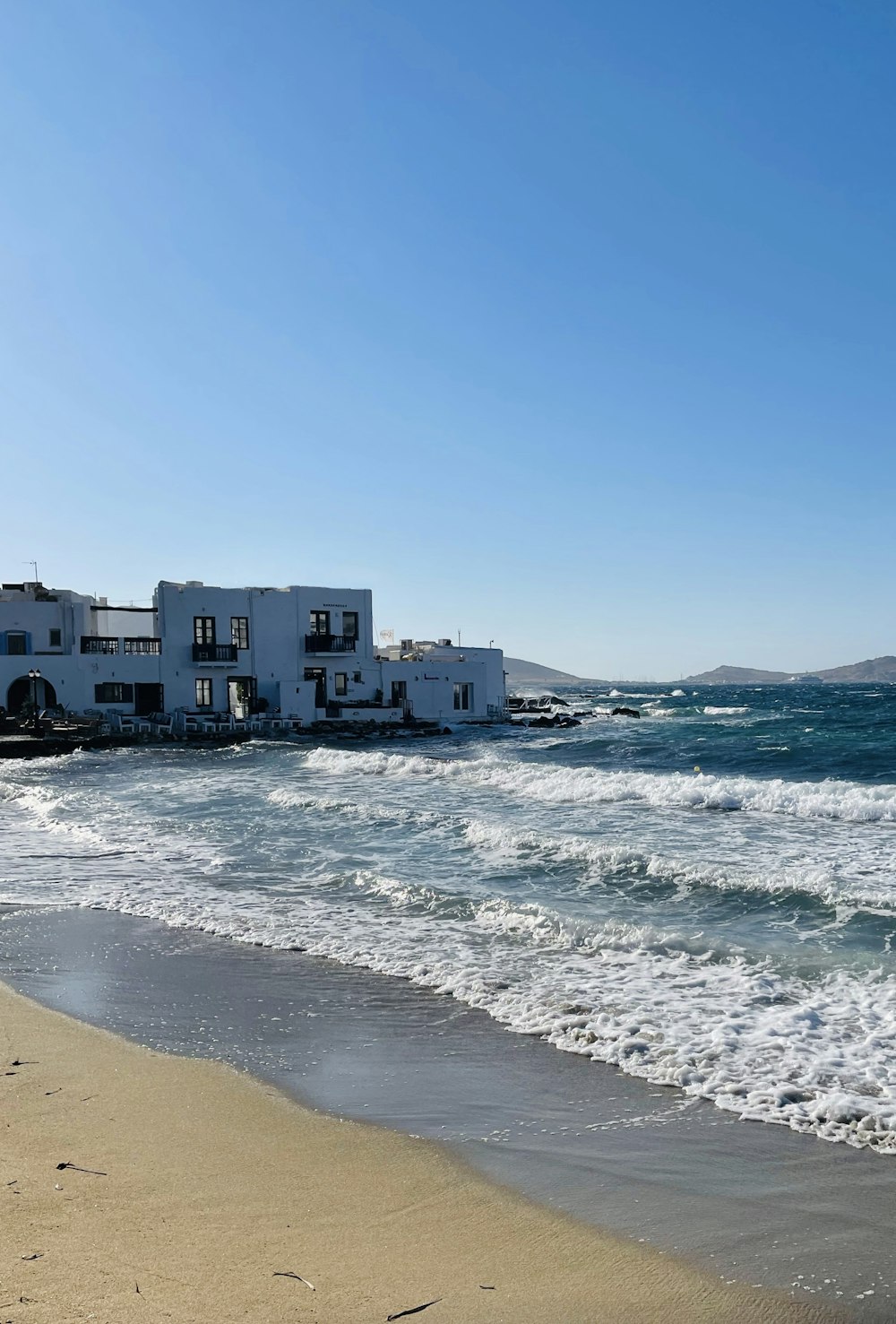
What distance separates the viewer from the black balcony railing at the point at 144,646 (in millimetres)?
44597

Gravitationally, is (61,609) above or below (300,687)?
above

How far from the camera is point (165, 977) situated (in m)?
7.90

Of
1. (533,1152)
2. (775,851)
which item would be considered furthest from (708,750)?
(533,1152)

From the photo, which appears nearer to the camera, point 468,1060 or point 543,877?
point 468,1060

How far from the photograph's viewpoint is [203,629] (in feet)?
145

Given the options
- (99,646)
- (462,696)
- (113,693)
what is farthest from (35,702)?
(462,696)

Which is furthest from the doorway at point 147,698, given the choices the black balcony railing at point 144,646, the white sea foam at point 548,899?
the white sea foam at point 548,899

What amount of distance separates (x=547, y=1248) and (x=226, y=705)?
139 ft

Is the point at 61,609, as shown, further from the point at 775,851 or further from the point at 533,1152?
the point at 533,1152

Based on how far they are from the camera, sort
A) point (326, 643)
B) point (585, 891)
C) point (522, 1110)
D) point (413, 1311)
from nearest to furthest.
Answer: point (413, 1311) < point (522, 1110) < point (585, 891) < point (326, 643)

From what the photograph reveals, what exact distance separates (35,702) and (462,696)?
21.2 meters

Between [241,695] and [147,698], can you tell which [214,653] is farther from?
[147,698]

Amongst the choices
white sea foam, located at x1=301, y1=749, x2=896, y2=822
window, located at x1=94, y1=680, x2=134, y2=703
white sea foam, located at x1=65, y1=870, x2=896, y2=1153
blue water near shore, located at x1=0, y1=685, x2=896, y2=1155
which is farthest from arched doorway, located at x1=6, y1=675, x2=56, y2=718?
white sea foam, located at x1=65, y1=870, x2=896, y2=1153

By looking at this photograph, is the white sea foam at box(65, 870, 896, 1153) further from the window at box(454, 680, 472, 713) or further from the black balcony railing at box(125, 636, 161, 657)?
the window at box(454, 680, 472, 713)
